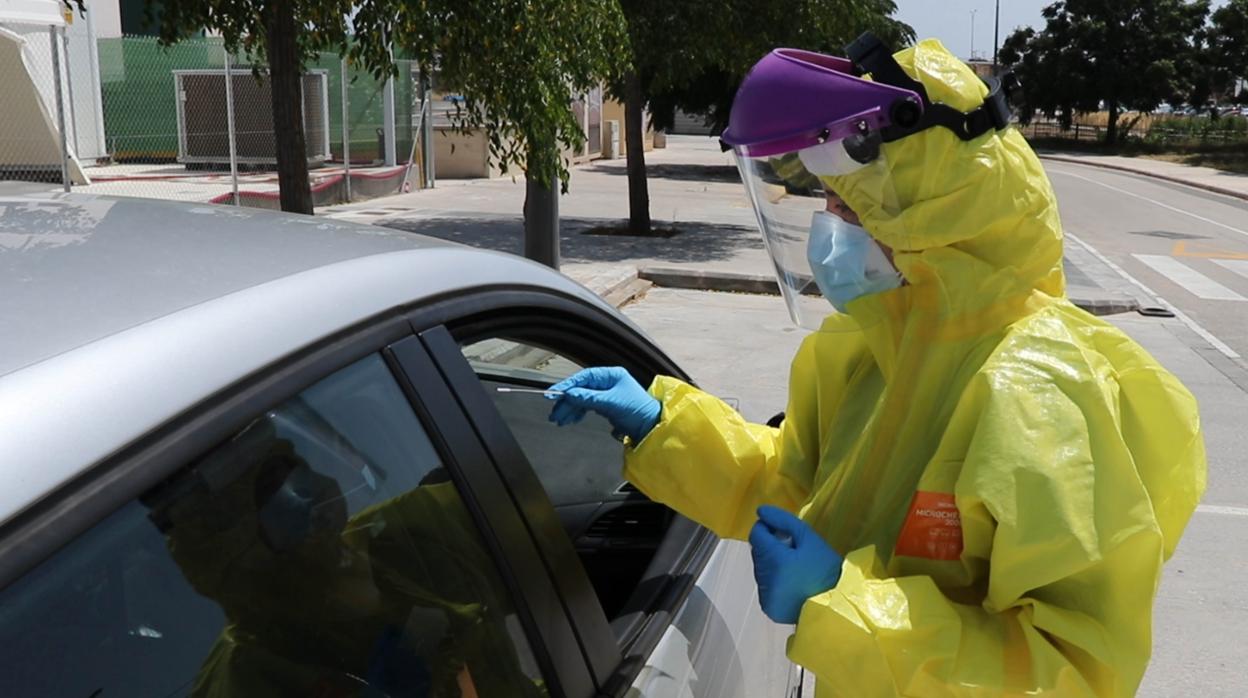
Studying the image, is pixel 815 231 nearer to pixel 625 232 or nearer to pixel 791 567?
pixel 791 567

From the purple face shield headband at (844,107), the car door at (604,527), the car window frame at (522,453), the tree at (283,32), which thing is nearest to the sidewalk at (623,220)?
the tree at (283,32)

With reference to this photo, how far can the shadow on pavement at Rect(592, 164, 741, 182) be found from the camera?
2908 cm

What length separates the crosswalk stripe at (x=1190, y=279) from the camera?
13.4 m

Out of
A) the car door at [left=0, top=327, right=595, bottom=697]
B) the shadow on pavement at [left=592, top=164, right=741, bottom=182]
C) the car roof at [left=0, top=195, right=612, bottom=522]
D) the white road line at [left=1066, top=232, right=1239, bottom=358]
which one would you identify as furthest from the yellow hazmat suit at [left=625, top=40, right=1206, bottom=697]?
the shadow on pavement at [left=592, top=164, right=741, bottom=182]

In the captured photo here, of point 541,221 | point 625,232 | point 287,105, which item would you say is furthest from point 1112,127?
point 287,105

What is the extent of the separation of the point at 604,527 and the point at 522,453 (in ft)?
3.40

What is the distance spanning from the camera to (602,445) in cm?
287

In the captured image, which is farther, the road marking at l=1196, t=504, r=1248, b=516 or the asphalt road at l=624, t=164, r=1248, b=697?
the road marking at l=1196, t=504, r=1248, b=516

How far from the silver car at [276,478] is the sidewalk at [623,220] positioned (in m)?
6.31

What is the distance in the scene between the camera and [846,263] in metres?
1.96

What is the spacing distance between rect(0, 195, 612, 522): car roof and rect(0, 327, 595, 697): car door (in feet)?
0.09

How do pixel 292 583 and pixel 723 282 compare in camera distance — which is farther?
pixel 723 282

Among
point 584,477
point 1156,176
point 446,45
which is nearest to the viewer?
point 584,477

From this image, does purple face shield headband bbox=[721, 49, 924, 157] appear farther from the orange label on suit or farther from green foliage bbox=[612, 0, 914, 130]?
green foliage bbox=[612, 0, 914, 130]
